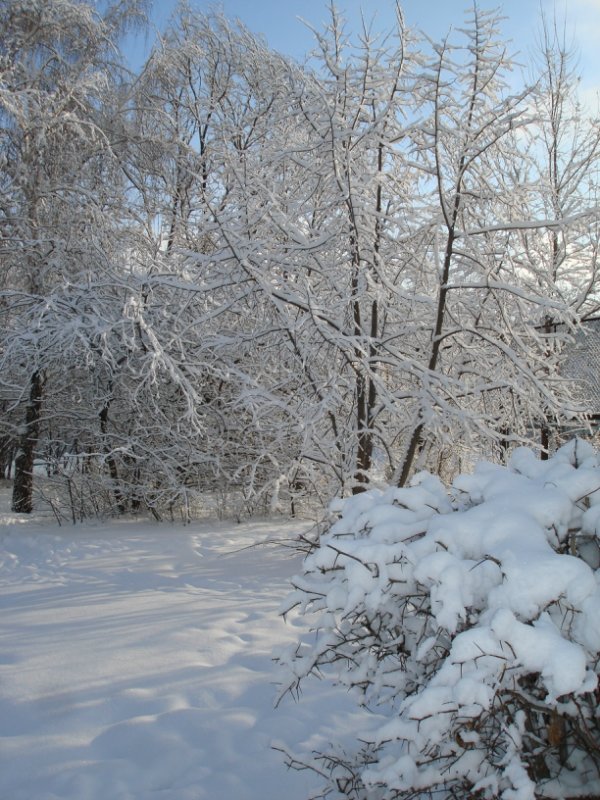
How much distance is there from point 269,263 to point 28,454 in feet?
20.0

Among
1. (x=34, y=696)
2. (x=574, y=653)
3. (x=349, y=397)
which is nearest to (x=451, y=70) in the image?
(x=349, y=397)

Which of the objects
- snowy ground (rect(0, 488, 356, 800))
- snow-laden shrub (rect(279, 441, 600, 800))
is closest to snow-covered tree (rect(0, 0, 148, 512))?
snowy ground (rect(0, 488, 356, 800))

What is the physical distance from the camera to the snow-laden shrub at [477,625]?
5.04 ft

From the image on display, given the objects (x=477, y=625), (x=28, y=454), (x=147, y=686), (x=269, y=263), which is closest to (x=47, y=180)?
(x=28, y=454)

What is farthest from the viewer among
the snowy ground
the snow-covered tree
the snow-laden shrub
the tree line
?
the snow-covered tree

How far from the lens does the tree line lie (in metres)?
5.11

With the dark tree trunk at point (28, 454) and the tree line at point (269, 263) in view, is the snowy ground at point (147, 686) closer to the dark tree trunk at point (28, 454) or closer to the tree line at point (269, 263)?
the tree line at point (269, 263)

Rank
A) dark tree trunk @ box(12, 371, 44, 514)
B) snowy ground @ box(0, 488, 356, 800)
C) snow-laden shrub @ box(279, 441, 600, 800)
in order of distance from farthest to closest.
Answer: dark tree trunk @ box(12, 371, 44, 514)
snowy ground @ box(0, 488, 356, 800)
snow-laden shrub @ box(279, 441, 600, 800)

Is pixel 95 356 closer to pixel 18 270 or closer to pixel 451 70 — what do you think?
pixel 18 270

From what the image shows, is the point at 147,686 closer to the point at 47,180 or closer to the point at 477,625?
the point at 477,625

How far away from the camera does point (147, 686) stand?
3.24 metres

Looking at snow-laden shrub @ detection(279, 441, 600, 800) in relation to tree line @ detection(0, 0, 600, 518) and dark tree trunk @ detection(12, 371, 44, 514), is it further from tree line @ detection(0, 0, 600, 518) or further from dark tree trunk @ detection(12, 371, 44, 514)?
dark tree trunk @ detection(12, 371, 44, 514)

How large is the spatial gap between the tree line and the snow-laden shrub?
7.78 ft

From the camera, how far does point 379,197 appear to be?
563cm
